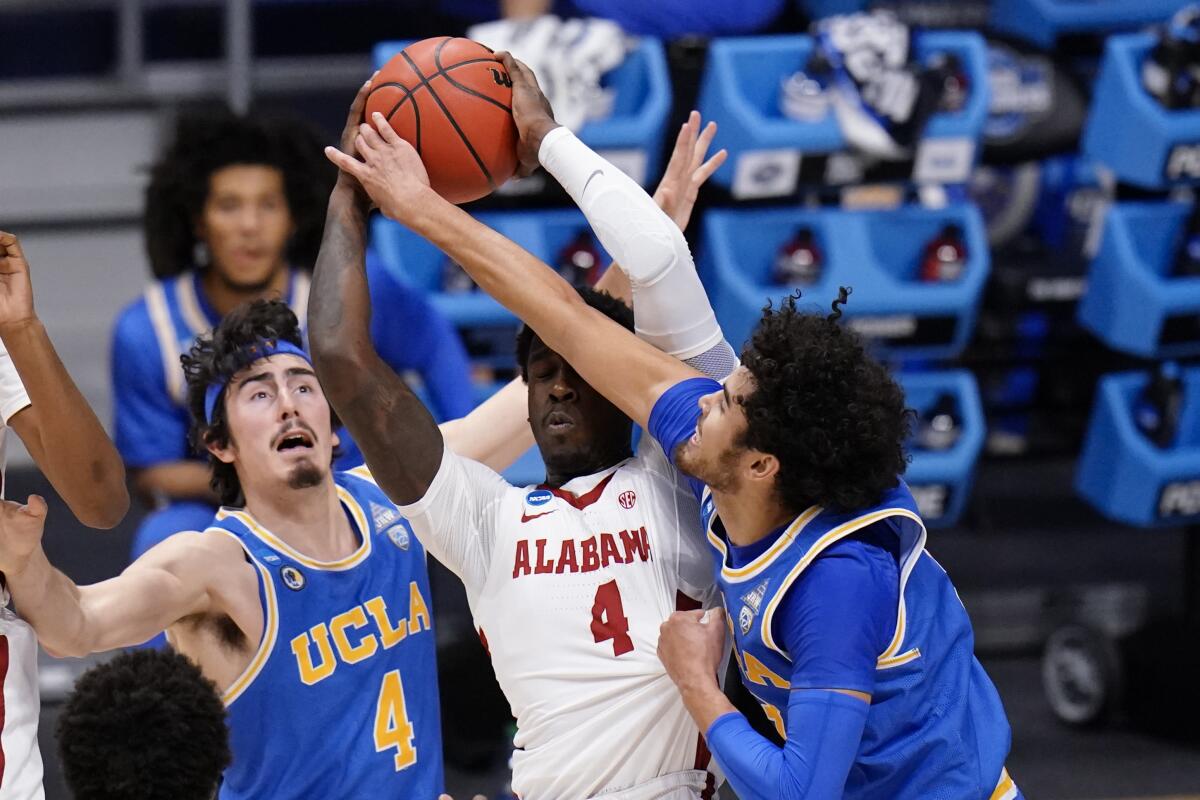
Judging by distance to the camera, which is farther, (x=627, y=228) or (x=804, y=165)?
(x=804, y=165)

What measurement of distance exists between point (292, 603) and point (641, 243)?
1.06 meters

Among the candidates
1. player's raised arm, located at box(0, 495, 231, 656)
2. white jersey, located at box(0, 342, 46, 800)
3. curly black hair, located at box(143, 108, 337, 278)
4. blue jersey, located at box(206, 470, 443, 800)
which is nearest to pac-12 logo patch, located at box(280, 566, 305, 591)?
blue jersey, located at box(206, 470, 443, 800)

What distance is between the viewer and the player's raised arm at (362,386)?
3.27 meters

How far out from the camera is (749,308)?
19.7 ft

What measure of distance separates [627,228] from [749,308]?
8.77 ft

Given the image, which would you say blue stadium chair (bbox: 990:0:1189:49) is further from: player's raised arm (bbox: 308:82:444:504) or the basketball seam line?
player's raised arm (bbox: 308:82:444:504)

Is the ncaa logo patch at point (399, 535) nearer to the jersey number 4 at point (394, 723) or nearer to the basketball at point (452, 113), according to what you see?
the jersey number 4 at point (394, 723)

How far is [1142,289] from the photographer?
6371mm

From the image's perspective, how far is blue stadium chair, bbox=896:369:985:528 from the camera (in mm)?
6254

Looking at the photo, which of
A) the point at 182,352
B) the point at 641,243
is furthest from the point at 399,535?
the point at 182,352

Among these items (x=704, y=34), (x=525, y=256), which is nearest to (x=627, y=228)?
(x=525, y=256)

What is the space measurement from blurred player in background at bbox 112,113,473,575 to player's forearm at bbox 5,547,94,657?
1827 millimetres

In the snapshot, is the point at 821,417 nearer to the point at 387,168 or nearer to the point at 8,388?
the point at 387,168

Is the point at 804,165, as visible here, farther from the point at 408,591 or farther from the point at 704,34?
the point at 408,591
